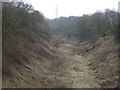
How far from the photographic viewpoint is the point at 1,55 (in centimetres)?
1845

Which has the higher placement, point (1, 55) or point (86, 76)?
point (1, 55)

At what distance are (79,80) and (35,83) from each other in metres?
4.01

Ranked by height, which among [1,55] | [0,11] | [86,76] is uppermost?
[0,11]

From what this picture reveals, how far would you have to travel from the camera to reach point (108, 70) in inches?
885

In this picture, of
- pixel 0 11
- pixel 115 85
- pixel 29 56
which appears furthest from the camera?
pixel 29 56

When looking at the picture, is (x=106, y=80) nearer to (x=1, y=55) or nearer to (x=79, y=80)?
(x=79, y=80)

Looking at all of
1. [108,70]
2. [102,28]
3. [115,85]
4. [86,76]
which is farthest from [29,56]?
[102,28]

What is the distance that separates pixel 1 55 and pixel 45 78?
12.3 ft

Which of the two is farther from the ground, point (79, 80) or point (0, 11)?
point (0, 11)

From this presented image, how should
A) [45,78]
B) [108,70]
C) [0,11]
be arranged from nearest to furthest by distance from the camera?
[0,11] < [45,78] < [108,70]

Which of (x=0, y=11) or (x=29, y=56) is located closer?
(x=0, y=11)

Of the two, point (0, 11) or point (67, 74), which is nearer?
point (0, 11)

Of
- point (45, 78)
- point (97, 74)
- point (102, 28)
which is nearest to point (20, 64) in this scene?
point (45, 78)

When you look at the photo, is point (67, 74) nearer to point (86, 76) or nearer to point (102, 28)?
point (86, 76)
